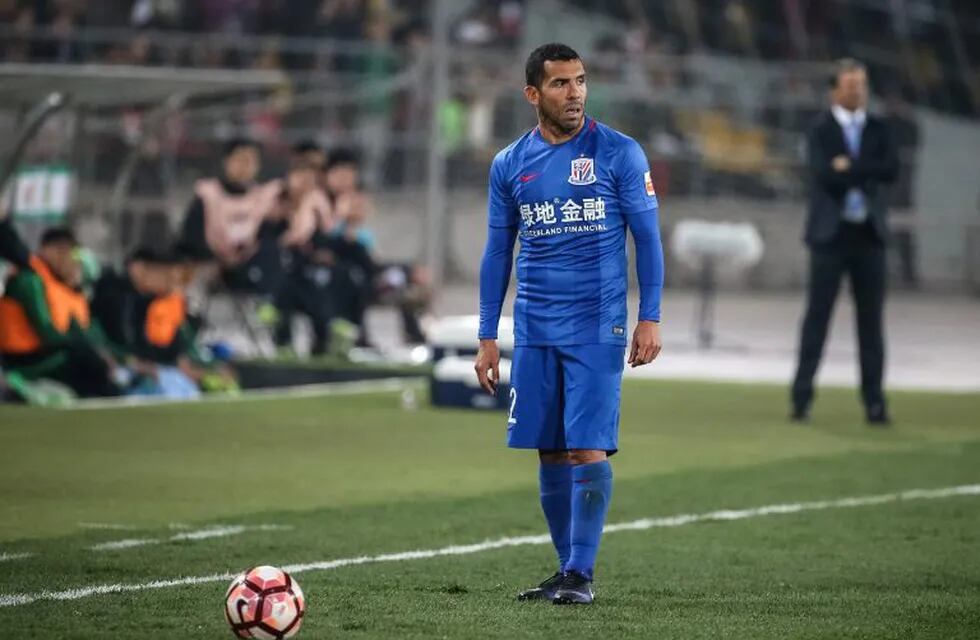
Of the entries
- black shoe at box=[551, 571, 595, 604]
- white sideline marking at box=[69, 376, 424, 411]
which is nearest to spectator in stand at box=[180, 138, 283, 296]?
white sideline marking at box=[69, 376, 424, 411]

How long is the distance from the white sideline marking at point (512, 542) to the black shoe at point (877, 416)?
354 centimetres

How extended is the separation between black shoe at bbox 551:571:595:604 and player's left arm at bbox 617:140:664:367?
790mm

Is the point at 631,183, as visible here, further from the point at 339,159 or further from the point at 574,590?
the point at 339,159

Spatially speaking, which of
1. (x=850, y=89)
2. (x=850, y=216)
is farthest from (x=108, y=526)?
(x=850, y=89)

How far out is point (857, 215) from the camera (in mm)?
15055

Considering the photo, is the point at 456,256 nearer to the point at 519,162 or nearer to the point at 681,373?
the point at 681,373

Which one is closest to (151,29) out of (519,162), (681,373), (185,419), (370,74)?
(370,74)

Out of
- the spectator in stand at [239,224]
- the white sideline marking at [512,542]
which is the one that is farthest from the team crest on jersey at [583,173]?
the spectator in stand at [239,224]

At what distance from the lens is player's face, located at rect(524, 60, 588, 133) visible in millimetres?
7625

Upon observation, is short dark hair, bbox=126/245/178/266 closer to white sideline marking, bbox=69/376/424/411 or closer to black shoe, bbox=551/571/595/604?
white sideline marking, bbox=69/376/424/411

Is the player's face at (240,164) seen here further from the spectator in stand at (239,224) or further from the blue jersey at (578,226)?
the blue jersey at (578,226)

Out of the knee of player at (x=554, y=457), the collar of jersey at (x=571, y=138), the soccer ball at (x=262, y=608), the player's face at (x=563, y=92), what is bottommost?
the soccer ball at (x=262, y=608)

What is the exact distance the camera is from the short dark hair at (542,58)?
7.66 metres

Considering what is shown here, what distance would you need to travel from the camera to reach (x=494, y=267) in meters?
7.89
